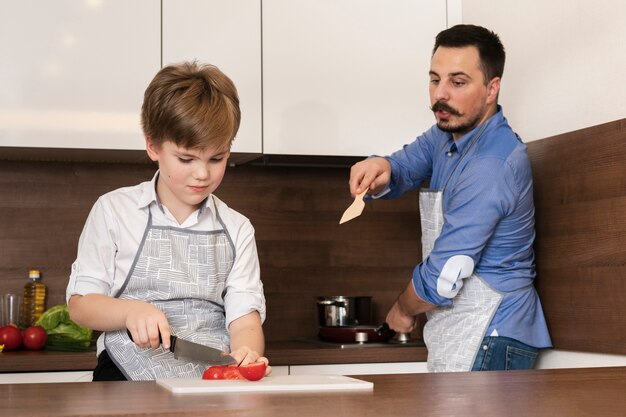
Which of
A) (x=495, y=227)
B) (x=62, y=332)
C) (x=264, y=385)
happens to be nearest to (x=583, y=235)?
(x=495, y=227)

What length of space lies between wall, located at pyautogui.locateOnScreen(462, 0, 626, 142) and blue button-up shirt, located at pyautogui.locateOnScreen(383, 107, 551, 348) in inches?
6.3

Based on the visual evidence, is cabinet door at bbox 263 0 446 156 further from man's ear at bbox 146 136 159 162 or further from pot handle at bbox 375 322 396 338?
man's ear at bbox 146 136 159 162

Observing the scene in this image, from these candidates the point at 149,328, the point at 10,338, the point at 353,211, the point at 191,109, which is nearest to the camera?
the point at 149,328

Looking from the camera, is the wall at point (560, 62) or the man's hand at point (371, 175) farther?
the man's hand at point (371, 175)

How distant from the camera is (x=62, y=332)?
87.7 inches

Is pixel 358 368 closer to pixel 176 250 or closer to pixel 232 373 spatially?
pixel 176 250

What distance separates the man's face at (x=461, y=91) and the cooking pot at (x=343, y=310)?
72cm

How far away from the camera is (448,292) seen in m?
1.86

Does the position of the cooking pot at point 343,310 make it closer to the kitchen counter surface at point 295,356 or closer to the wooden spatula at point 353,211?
the kitchen counter surface at point 295,356

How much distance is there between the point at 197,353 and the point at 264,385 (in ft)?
0.61

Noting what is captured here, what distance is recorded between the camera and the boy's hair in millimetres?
1357

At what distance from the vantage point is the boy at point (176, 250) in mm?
1372

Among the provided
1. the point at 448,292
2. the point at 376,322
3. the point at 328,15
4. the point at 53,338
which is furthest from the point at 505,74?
the point at 53,338

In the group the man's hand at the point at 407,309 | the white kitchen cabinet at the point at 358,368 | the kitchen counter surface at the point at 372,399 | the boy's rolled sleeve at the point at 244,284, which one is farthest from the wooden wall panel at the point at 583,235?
the boy's rolled sleeve at the point at 244,284
